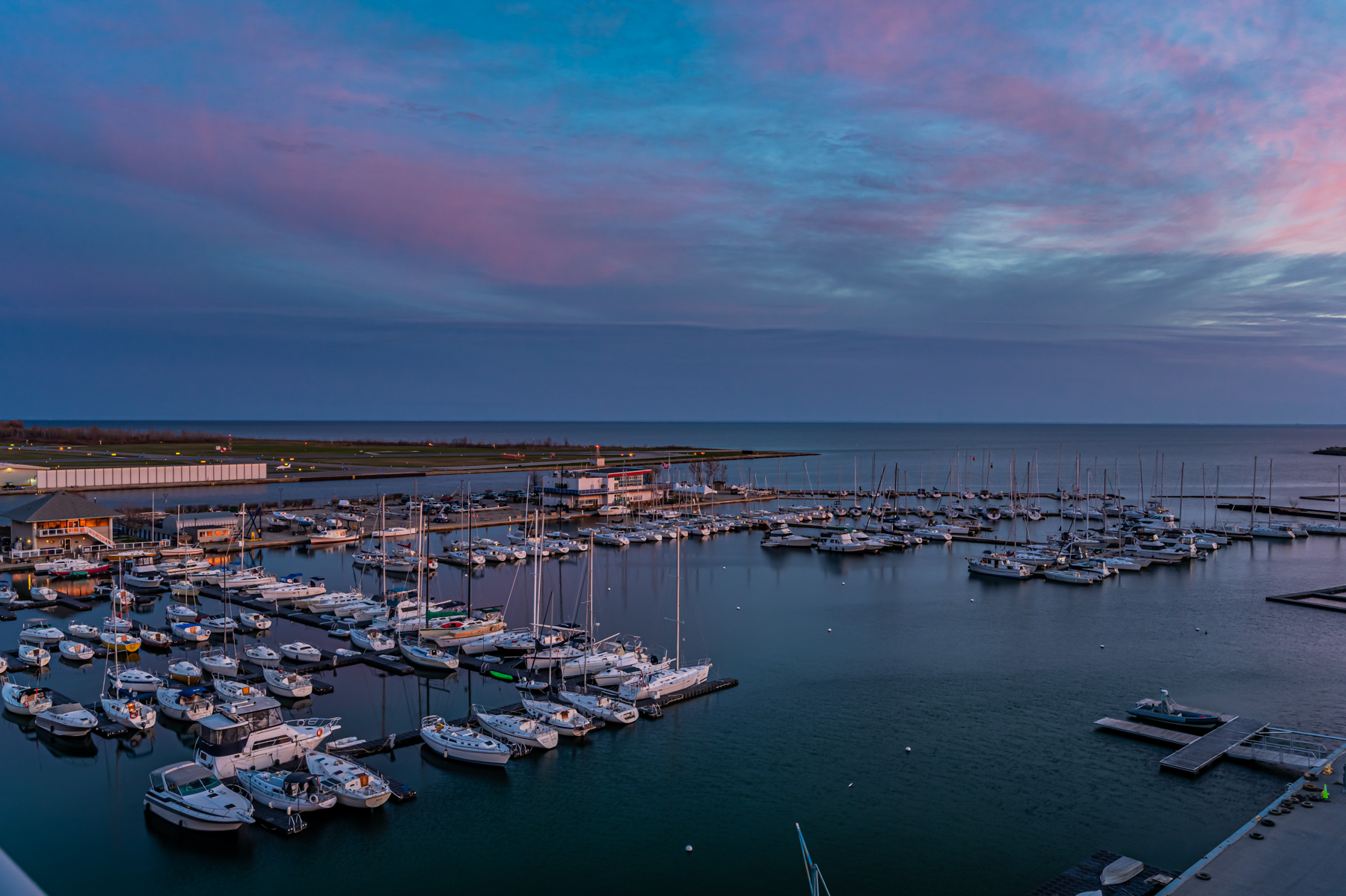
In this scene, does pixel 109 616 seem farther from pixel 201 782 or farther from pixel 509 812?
pixel 509 812

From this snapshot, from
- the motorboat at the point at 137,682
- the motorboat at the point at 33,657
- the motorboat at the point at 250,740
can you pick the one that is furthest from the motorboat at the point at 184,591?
the motorboat at the point at 250,740

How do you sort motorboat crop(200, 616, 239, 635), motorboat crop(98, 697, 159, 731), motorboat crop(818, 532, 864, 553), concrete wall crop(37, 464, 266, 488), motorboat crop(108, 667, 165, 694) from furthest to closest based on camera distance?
A: concrete wall crop(37, 464, 266, 488) < motorboat crop(818, 532, 864, 553) < motorboat crop(200, 616, 239, 635) < motorboat crop(108, 667, 165, 694) < motorboat crop(98, 697, 159, 731)

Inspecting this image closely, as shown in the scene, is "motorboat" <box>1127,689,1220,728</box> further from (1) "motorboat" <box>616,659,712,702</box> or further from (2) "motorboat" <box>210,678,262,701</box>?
(2) "motorboat" <box>210,678,262,701</box>

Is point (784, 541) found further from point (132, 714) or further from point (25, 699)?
point (25, 699)

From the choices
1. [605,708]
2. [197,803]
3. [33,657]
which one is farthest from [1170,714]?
[33,657]

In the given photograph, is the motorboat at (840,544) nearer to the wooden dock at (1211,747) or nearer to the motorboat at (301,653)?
the wooden dock at (1211,747)

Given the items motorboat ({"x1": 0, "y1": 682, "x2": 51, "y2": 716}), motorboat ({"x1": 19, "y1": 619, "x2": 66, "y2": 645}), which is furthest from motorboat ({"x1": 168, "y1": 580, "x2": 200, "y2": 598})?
motorboat ({"x1": 0, "y1": 682, "x2": 51, "y2": 716})

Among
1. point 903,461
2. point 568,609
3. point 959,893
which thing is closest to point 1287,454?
point 903,461
